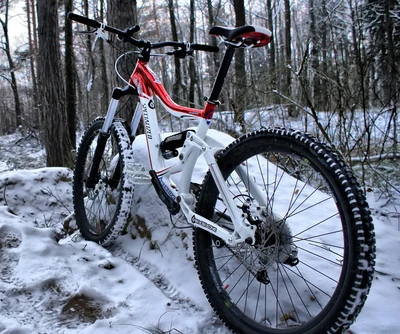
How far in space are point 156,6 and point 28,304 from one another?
23176 mm

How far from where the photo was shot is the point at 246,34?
1.72 meters

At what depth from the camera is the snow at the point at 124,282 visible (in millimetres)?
1687

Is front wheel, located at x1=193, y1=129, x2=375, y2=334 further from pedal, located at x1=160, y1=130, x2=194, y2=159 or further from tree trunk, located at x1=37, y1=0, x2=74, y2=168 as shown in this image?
tree trunk, located at x1=37, y1=0, x2=74, y2=168

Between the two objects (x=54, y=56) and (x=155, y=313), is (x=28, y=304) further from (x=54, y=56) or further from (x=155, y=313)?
(x=54, y=56)

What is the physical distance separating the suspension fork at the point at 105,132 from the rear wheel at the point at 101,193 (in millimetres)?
34

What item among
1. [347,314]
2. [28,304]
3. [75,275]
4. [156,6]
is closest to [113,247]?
[75,275]

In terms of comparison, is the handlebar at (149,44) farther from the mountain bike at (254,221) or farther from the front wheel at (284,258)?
the front wheel at (284,258)

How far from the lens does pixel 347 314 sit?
1.29m

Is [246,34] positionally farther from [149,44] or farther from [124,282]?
[124,282]

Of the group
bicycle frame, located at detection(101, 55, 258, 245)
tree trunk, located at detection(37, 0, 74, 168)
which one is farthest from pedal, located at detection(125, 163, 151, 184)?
tree trunk, located at detection(37, 0, 74, 168)

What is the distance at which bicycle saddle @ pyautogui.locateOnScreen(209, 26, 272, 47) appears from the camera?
169cm

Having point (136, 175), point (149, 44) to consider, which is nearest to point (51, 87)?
point (149, 44)

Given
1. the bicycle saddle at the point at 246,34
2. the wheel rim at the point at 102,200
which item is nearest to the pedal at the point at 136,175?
the wheel rim at the point at 102,200

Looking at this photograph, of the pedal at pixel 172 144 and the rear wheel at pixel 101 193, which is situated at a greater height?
the pedal at pixel 172 144
